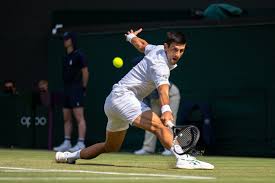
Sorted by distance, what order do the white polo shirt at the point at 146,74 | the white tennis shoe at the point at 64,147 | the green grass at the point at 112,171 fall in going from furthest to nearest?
the white tennis shoe at the point at 64,147, the white polo shirt at the point at 146,74, the green grass at the point at 112,171

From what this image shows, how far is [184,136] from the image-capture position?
9.16 m

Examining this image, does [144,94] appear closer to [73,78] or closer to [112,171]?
[112,171]

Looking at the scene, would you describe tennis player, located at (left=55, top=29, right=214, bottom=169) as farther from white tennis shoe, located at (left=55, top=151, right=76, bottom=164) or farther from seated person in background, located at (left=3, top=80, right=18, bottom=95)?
seated person in background, located at (left=3, top=80, right=18, bottom=95)

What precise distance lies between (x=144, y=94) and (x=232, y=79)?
510 cm

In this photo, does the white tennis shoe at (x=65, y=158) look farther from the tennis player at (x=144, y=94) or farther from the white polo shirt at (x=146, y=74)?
the white polo shirt at (x=146, y=74)

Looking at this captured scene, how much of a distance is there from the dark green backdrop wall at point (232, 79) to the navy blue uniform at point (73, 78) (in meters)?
0.96

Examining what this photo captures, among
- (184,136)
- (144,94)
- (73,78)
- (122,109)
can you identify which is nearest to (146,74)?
(144,94)

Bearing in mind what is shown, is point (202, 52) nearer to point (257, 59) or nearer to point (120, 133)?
point (257, 59)

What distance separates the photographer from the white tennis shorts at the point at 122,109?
9.48 meters

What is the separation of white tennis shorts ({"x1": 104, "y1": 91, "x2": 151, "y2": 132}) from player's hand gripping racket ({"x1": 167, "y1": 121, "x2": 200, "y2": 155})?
518 millimetres

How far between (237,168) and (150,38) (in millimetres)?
5823

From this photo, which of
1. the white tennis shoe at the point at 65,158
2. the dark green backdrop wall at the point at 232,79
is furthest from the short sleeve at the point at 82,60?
the white tennis shoe at the point at 65,158

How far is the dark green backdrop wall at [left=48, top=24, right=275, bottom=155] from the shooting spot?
46.8 feet

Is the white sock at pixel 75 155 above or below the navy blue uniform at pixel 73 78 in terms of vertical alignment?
below
